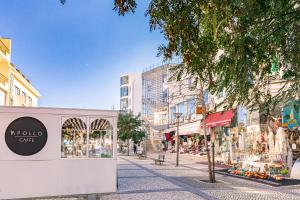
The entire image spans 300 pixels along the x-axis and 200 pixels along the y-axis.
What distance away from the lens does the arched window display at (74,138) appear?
13420mm

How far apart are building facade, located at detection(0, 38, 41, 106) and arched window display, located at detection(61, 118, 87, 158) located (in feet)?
72.7

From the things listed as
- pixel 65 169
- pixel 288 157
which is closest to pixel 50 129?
pixel 65 169

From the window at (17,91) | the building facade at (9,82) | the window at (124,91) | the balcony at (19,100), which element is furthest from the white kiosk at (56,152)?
the window at (124,91)

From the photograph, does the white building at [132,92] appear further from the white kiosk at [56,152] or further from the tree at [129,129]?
the white kiosk at [56,152]

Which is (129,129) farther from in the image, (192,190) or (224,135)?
(192,190)

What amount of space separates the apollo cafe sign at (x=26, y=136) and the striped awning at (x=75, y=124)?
79 centimetres

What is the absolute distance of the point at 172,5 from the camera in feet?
17.3

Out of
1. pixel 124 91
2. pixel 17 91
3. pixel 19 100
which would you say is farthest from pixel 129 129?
pixel 124 91

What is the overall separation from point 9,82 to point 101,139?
26.0 metres

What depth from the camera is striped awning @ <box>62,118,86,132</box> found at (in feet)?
44.2

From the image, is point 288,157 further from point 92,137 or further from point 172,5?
point 172,5

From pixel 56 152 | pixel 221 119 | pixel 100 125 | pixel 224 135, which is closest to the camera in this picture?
pixel 56 152

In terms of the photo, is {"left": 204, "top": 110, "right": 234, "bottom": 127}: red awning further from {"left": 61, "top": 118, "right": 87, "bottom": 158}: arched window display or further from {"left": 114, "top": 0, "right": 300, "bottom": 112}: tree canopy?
{"left": 114, "top": 0, "right": 300, "bottom": 112}: tree canopy

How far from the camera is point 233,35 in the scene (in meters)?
5.55
